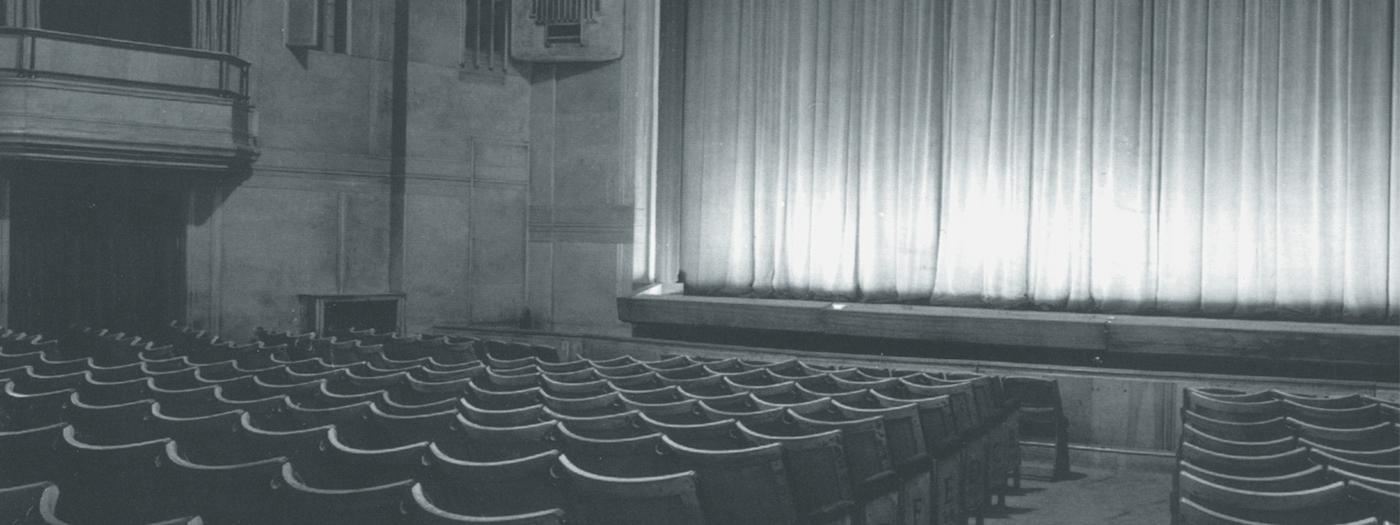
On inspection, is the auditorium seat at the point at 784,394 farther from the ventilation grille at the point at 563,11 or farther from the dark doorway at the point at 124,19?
the dark doorway at the point at 124,19

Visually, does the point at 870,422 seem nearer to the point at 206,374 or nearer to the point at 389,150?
the point at 206,374

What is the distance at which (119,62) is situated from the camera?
9.04 m

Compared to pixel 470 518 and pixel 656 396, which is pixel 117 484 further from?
pixel 656 396

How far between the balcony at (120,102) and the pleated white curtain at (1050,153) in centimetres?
406

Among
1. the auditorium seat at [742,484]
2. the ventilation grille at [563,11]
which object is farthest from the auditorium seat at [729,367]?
the ventilation grille at [563,11]

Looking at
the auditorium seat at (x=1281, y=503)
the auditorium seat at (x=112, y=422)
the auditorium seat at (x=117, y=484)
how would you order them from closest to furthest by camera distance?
the auditorium seat at (x=1281, y=503), the auditorium seat at (x=117, y=484), the auditorium seat at (x=112, y=422)

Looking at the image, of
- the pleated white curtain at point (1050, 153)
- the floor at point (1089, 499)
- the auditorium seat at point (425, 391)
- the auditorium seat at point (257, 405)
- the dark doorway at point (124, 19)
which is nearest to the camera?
the auditorium seat at point (257, 405)

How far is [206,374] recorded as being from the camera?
568 cm

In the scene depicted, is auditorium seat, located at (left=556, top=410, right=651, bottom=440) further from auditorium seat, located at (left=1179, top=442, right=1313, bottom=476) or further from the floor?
the floor

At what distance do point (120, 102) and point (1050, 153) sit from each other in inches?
290

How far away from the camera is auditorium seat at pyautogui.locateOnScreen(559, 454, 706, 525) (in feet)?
9.92

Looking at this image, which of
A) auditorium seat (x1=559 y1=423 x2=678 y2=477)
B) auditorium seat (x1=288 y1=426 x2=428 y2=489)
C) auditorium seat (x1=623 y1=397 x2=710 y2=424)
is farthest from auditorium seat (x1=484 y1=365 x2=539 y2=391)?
auditorium seat (x1=288 y1=426 x2=428 y2=489)

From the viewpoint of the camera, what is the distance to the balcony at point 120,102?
28.3 feet

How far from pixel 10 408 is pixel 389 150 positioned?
6.56m
